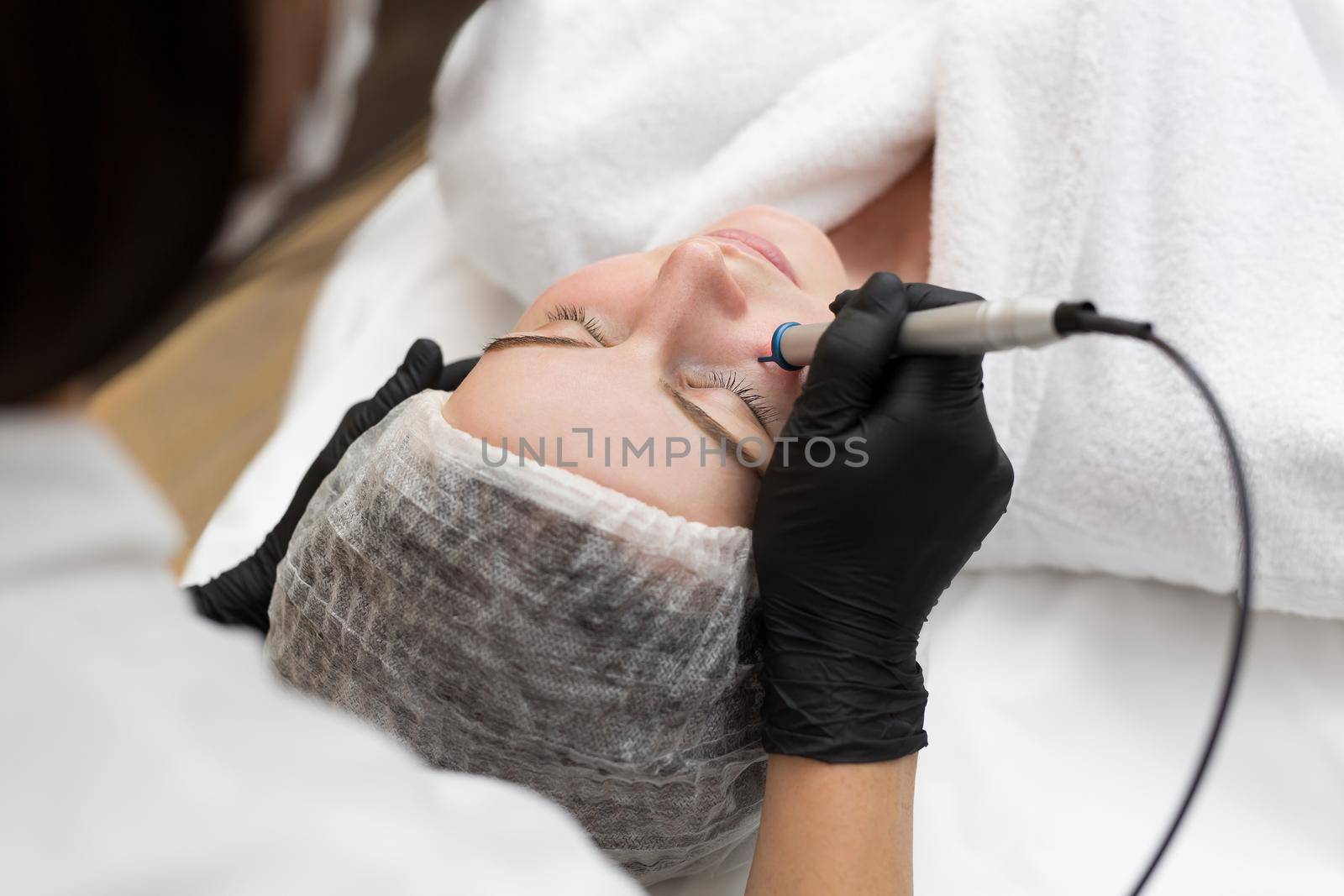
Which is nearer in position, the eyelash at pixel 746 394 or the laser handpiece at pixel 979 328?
the laser handpiece at pixel 979 328

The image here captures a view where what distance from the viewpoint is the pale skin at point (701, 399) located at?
2.72 ft

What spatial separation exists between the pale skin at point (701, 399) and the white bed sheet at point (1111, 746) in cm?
25

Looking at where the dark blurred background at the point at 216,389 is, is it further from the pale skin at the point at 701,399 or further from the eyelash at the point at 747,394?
the eyelash at the point at 747,394

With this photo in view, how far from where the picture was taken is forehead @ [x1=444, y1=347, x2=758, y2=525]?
835 millimetres

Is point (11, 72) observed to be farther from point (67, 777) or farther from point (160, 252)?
point (67, 777)

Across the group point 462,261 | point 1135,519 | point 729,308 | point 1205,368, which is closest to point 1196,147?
point 1205,368

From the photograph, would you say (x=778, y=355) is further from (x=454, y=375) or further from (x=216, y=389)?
(x=216, y=389)

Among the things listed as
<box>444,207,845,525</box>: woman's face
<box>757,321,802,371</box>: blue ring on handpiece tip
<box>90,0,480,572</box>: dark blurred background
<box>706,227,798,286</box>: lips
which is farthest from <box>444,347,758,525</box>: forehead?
<box>90,0,480,572</box>: dark blurred background

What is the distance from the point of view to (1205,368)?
1071 millimetres

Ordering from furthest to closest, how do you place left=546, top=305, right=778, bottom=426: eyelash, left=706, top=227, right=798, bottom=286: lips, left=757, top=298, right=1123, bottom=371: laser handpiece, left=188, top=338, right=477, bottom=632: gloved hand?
left=188, top=338, right=477, bottom=632: gloved hand, left=706, top=227, right=798, bottom=286: lips, left=546, top=305, right=778, bottom=426: eyelash, left=757, top=298, right=1123, bottom=371: laser handpiece

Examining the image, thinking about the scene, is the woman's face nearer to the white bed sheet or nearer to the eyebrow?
the eyebrow

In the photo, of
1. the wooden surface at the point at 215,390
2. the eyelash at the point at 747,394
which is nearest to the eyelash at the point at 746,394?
the eyelash at the point at 747,394

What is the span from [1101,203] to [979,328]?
0.54m

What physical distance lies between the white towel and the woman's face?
274mm
